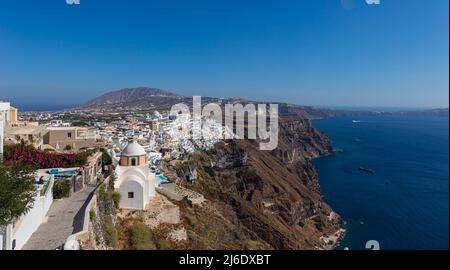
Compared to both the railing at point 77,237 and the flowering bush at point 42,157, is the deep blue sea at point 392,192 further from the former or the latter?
the railing at point 77,237

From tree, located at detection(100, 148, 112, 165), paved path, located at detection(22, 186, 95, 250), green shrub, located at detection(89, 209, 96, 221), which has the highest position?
tree, located at detection(100, 148, 112, 165)

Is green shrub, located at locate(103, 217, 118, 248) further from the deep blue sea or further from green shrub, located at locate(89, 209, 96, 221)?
the deep blue sea

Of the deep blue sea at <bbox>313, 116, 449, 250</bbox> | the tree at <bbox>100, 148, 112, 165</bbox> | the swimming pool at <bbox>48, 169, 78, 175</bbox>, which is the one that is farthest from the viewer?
the deep blue sea at <bbox>313, 116, 449, 250</bbox>

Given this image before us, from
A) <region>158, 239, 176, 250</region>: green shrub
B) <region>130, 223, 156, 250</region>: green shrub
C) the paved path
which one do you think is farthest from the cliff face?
the paved path

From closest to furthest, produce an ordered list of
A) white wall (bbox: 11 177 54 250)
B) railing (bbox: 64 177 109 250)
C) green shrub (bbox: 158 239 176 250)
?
railing (bbox: 64 177 109 250) < white wall (bbox: 11 177 54 250) < green shrub (bbox: 158 239 176 250)

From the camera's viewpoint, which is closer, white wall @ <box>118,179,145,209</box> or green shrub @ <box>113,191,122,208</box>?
green shrub @ <box>113,191,122,208</box>

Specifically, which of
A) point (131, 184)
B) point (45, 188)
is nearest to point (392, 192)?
point (131, 184)

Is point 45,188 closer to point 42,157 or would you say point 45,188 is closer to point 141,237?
point 141,237
